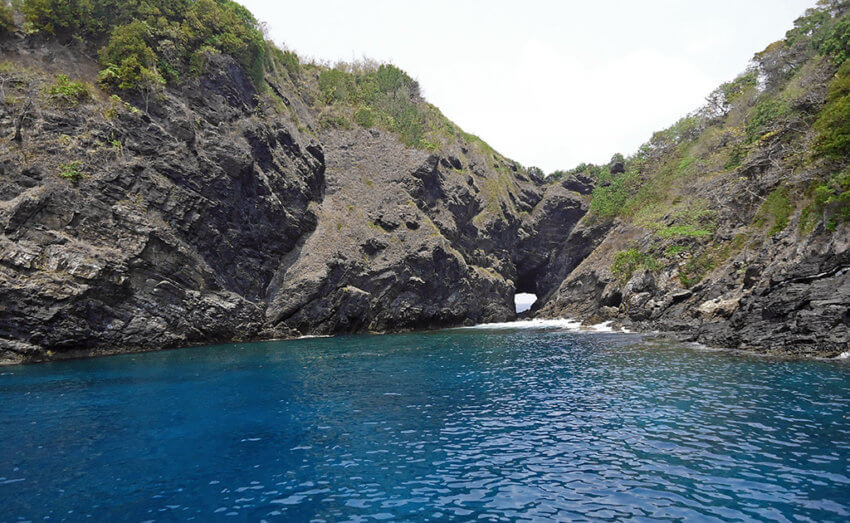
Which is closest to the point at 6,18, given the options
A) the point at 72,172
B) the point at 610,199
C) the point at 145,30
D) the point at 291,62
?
the point at 145,30

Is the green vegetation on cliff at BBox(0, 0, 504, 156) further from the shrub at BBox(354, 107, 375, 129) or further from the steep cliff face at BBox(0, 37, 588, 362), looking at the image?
the steep cliff face at BBox(0, 37, 588, 362)

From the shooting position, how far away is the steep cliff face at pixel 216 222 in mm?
35625

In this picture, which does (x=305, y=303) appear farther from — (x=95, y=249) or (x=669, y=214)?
(x=669, y=214)

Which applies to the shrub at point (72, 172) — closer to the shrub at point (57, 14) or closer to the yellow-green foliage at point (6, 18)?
the shrub at point (57, 14)

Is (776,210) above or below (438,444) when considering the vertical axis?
above

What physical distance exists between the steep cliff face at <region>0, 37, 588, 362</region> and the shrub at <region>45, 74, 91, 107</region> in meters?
0.37

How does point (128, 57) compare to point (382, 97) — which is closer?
point (128, 57)

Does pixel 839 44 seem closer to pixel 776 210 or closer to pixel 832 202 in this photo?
pixel 776 210

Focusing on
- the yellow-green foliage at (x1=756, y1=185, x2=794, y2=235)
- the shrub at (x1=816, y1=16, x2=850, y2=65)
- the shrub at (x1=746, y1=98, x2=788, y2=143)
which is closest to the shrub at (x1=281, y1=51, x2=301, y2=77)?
the shrub at (x1=746, y1=98, x2=788, y2=143)

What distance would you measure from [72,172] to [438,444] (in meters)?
43.7

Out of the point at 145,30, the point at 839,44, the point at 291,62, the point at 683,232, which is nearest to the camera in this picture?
the point at 839,44

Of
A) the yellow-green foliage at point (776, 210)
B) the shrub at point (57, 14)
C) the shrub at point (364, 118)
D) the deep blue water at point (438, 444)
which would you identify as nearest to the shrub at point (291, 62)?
the shrub at point (364, 118)

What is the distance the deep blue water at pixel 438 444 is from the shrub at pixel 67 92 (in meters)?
29.3

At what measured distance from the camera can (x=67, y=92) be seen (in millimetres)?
40906
